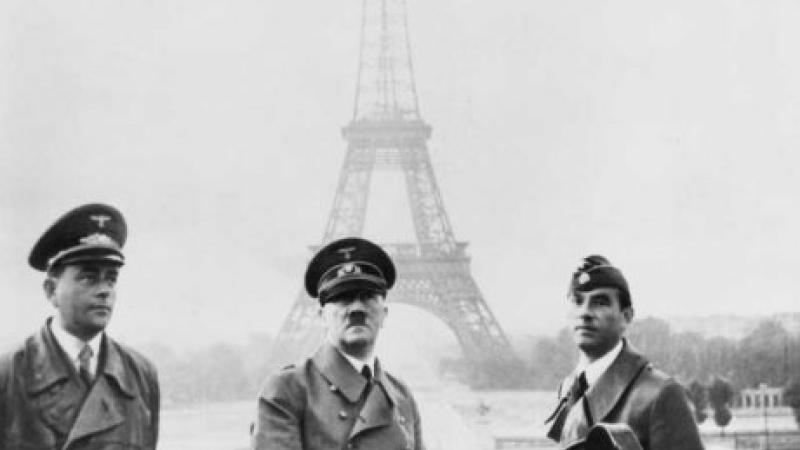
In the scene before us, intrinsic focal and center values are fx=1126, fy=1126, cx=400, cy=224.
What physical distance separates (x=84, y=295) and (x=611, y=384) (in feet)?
3.99

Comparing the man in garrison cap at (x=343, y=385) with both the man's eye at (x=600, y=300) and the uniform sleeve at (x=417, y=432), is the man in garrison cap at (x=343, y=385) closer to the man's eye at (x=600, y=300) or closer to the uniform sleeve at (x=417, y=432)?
the uniform sleeve at (x=417, y=432)

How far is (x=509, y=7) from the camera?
13.8 m

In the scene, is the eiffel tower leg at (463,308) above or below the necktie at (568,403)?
below

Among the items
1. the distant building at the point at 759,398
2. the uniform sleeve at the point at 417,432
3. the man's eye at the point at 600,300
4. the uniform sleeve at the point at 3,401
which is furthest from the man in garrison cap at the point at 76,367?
the distant building at the point at 759,398

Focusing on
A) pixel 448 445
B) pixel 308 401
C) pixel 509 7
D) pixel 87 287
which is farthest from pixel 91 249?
pixel 509 7

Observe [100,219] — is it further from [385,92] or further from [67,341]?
[385,92]

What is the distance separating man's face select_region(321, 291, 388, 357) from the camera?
2543mm

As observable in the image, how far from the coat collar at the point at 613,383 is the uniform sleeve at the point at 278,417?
26.7 inches

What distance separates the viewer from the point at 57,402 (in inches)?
97.3

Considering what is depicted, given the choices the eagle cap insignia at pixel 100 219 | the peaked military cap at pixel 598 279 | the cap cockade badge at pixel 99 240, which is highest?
the eagle cap insignia at pixel 100 219

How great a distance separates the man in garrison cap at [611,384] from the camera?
2.53 m

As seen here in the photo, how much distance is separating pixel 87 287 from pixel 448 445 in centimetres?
855

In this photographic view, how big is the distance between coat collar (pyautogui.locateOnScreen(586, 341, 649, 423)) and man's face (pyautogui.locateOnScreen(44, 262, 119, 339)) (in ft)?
3.69

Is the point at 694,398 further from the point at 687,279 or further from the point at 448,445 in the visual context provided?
the point at 448,445
